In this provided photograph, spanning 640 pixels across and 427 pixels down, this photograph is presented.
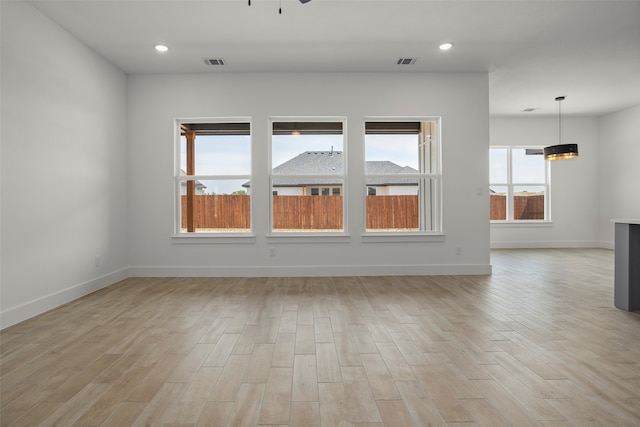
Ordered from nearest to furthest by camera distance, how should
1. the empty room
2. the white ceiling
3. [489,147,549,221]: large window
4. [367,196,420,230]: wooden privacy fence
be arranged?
the empty room
the white ceiling
[367,196,420,230]: wooden privacy fence
[489,147,549,221]: large window

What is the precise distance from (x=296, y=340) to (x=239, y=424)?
3.67ft

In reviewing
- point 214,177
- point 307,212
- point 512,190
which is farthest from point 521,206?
point 214,177

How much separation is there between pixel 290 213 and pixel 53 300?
10.1 feet

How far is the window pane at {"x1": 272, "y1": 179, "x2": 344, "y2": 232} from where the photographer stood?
217 inches

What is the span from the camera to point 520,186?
8594mm

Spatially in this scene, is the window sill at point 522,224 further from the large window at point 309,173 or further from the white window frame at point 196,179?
the white window frame at point 196,179

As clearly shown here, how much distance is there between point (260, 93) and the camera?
5.39 metres

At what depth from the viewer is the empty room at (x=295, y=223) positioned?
2.10 metres

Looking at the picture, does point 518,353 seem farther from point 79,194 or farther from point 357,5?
point 79,194

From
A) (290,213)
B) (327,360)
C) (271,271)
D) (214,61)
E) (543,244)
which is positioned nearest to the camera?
(327,360)

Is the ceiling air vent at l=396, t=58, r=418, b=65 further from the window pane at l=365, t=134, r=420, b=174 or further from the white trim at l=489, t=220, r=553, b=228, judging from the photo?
the white trim at l=489, t=220, r=553, b=228

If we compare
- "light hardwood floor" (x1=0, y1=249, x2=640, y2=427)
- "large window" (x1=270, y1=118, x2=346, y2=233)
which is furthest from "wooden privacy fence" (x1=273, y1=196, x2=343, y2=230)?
"light hardwood floor" (x1=0, y1=249, x2=640, y2=427)

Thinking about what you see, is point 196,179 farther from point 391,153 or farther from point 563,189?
point 563,189

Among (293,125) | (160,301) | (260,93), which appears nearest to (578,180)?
(293,125)
